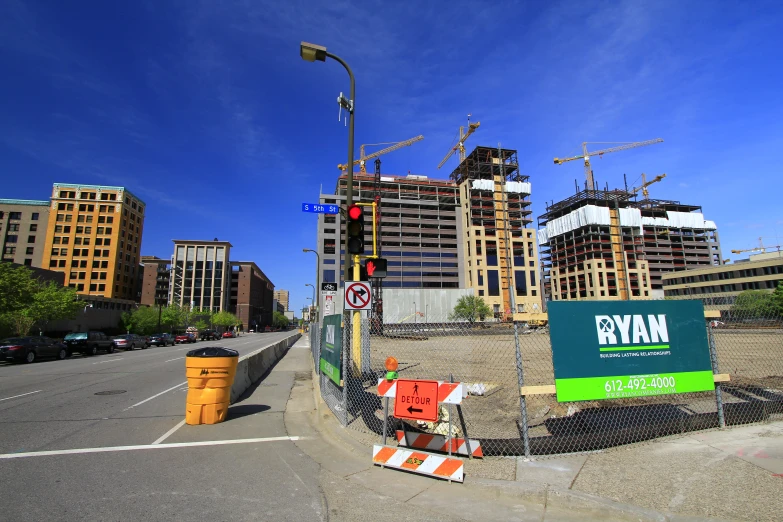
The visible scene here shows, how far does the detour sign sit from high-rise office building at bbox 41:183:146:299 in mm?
114888

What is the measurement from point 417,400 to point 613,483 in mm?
2293

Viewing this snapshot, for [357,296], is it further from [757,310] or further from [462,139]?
[462,139]

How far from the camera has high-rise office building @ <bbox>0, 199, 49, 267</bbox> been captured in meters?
94.6

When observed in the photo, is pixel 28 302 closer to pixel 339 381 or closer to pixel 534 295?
pixel 339 381

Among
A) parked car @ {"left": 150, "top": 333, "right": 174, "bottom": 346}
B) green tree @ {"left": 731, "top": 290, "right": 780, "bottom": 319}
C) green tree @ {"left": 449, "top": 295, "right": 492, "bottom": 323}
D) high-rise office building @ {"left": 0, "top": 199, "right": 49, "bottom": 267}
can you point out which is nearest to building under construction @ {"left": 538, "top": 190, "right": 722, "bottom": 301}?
green tree @ {"left": 449, "top": 295, "right": 492, "bottom": 323}

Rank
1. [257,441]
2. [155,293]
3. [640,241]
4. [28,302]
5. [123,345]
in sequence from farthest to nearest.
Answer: [640,241] → [155,293] → [123,345] → [28,302] → [257,441]

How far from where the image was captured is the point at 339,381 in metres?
7.24

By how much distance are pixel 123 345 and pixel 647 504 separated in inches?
1587

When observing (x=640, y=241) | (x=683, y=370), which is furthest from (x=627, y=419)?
(x=640, y=241)

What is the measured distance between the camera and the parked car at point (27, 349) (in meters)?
20.4

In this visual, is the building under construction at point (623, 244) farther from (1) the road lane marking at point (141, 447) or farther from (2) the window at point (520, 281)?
(1) the road lane marking at point (141, 447)

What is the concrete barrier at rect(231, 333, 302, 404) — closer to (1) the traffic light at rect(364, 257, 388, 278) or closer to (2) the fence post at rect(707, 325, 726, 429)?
(1) the traffic light at rect(364, 257, 388, 278)

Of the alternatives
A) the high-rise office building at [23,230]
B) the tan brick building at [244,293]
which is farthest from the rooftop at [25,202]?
the tan brick building at [244,293]

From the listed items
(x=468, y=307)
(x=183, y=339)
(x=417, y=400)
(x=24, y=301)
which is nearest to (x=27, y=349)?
(x=24, y=301)
